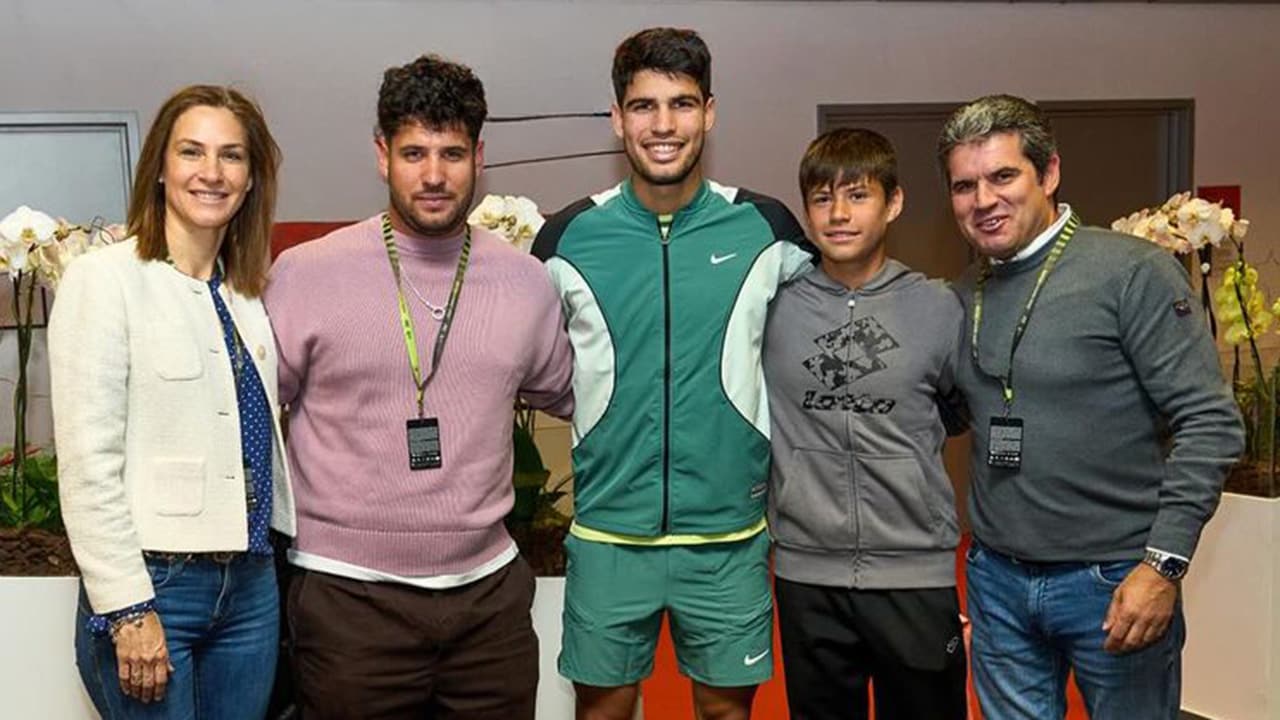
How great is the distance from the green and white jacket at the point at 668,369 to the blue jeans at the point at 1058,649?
492 millimetres

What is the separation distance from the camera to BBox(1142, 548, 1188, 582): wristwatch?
5.97 ft

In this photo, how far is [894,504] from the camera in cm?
212

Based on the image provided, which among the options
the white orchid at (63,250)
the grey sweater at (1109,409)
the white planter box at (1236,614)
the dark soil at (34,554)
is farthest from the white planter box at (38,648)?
the white planter box at (1236,614)

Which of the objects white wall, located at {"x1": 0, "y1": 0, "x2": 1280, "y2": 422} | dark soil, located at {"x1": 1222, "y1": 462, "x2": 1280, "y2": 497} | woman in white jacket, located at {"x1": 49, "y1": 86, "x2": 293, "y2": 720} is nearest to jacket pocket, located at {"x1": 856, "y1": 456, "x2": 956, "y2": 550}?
woman in white jacket, located at {"x1": 49, "y1": 86, "x2": 293, "y2": 720}

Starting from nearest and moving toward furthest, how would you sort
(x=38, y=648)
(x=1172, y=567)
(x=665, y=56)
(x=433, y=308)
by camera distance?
(x=1172, y=567)
(x=433, y=308)
(x=665, y=56)
(x=38, y=648)

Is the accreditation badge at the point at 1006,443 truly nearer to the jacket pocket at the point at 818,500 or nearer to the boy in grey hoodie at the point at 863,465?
the boy in grey hoodie at the point at 863,465

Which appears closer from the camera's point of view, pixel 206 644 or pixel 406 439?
pixel 206 644

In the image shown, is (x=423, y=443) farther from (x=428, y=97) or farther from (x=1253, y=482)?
(x=1253, y=482)

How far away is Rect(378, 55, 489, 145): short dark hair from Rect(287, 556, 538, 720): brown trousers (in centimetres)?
84

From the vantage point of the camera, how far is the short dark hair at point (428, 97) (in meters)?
1.99

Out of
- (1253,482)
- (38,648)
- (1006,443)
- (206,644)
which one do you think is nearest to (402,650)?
(206,644)

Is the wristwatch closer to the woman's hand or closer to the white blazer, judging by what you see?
the white blazer

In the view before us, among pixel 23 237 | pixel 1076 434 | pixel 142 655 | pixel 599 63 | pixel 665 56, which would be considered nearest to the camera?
pixel 142 655

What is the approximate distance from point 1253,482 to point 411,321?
2460 mm
